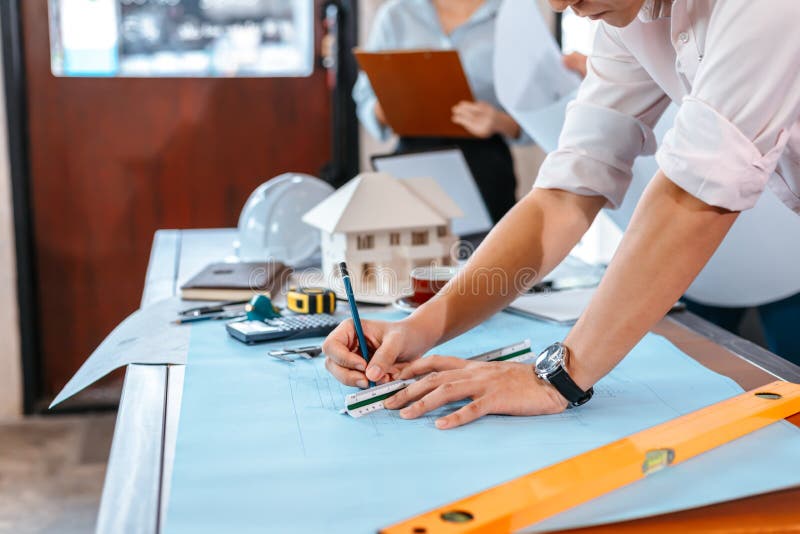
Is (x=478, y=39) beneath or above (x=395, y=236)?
above

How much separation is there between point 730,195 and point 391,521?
0.45 metres

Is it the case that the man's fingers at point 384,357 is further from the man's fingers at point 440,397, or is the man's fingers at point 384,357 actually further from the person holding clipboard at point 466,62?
the person holding clipboard at point 466,62

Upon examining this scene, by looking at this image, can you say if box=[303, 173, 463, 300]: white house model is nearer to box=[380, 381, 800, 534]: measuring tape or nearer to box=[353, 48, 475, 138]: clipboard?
box=[353, 48, 475, 138]: clipboard

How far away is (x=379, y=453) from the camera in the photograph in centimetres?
81

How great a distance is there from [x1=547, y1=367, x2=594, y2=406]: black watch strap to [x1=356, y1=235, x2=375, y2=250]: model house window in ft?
2.07

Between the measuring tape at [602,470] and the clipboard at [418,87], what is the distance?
1.28 meters

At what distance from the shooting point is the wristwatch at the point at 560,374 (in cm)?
93

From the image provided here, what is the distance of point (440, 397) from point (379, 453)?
0.40 ft

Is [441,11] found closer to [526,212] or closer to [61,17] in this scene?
[61,17]

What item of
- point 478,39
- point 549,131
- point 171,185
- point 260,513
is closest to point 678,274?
point 260,513

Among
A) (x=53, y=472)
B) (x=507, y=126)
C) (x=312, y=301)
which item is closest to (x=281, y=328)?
(x=312, y=301)

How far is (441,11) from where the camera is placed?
8.38 feet

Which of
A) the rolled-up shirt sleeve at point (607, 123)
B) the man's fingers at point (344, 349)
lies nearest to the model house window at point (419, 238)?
the rolled-up shirt sleeve at point (607, 123)

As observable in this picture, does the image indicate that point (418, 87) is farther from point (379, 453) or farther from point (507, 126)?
point (379, 453)
